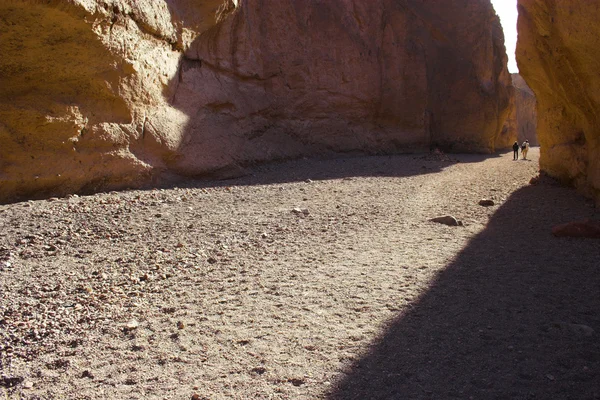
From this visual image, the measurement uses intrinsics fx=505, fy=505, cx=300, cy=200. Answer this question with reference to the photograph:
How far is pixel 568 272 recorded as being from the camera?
157 inches

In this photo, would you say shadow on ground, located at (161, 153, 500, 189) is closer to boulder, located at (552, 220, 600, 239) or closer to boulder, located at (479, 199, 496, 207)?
boulder, located at (479, 199, 496, 207)

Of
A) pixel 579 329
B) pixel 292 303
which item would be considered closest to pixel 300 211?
pixel 292 303

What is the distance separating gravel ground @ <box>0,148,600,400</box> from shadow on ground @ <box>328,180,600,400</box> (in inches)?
0.5

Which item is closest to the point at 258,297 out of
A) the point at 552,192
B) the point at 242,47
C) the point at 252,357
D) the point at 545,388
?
the point at 252,357

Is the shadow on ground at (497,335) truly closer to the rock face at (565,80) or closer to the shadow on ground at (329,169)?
the rock face at (565,80)

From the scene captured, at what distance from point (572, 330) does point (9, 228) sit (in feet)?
16.7

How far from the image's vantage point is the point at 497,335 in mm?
2932

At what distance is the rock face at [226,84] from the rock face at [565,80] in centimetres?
548

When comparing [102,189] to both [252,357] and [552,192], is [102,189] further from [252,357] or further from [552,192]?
[552,192]

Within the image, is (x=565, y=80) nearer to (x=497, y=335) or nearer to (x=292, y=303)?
(x=497, y=335)

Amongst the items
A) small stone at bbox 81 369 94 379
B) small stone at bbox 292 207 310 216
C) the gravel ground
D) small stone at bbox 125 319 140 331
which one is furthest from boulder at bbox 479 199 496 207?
small stone at bbox 81 369 94 379

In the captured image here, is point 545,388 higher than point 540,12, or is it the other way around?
point 540,12

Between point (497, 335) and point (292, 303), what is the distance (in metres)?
1.32

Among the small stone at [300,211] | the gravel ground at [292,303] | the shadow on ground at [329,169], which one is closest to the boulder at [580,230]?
the gravel ground at [292,303]
